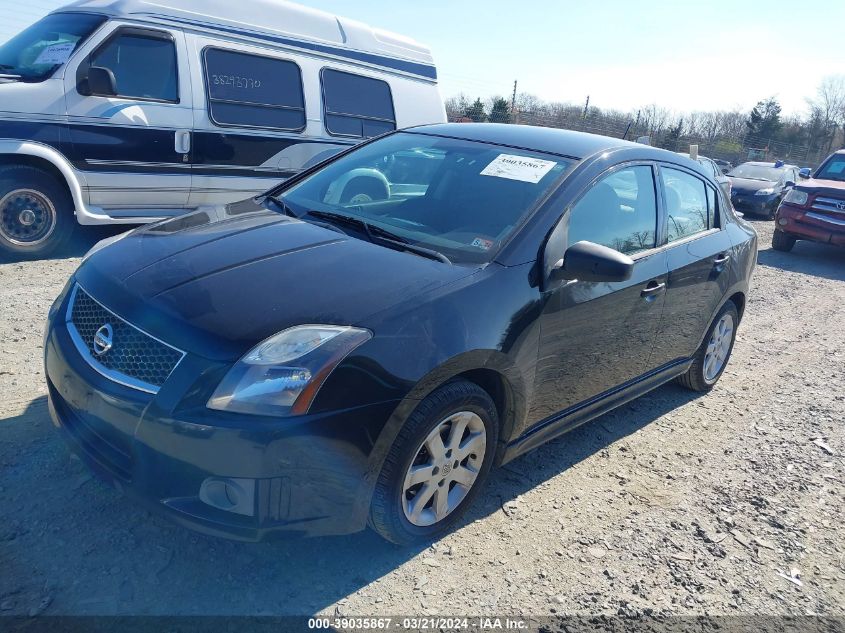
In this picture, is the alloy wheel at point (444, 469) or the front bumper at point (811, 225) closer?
the alloy wheel at point (444, 469)

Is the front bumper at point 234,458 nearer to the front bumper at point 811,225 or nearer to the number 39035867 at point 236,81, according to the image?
the number 39035867 at point 236,81

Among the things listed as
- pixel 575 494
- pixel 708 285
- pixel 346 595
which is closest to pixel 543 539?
pixel 575 494

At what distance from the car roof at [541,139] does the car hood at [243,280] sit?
115cm

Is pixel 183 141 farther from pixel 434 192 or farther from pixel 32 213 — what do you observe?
pixel 434 192

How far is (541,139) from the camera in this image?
3711 millimetres

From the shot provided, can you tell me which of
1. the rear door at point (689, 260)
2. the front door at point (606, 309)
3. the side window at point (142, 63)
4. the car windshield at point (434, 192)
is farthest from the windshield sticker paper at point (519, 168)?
the side window at point (142, 63)

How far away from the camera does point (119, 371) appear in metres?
2.33

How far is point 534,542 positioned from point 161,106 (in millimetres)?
5484

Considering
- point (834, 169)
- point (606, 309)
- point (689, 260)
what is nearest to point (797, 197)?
point (834, 169)

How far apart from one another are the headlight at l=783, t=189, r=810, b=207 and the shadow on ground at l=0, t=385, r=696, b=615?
1011cm

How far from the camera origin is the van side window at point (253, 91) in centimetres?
671

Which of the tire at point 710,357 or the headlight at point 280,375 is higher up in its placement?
the headlight at point 280,375

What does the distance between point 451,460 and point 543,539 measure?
617mm

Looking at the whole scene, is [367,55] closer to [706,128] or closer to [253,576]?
[253,576]
